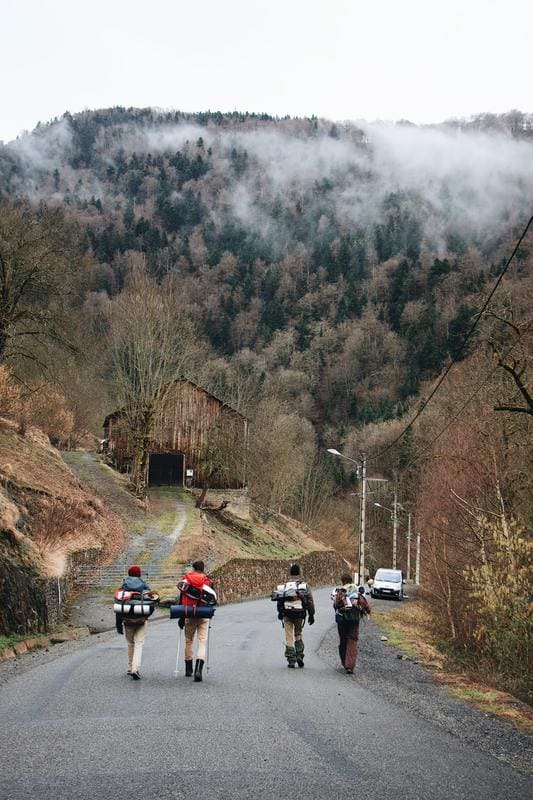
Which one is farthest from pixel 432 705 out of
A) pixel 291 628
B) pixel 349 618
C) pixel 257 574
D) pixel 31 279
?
pixel 257 574

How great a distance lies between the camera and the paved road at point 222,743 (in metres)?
5.67

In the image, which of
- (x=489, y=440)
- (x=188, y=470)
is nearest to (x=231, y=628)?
(x=489, y=440)

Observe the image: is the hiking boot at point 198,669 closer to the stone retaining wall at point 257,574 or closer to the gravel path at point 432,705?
the gravel path at point 432,705

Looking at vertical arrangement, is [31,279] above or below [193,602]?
above

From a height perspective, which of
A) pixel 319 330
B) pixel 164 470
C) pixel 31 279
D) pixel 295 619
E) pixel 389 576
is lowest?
pixel 389 576

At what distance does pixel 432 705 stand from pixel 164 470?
45.5 m

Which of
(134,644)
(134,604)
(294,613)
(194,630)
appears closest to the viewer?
(134,644)

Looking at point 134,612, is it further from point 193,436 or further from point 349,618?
point 193,436

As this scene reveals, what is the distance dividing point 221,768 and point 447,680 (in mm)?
8029

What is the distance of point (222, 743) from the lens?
6863 mm

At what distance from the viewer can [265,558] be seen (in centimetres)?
4147

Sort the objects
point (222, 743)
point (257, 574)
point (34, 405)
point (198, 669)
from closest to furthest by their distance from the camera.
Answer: point (222, 743) < point (198, 669) < point (34, 405) < point (257, 574)

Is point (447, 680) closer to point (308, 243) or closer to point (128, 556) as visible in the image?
point (128, 556)

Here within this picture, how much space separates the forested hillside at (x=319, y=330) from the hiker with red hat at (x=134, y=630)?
6.72 m
